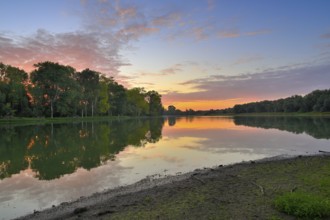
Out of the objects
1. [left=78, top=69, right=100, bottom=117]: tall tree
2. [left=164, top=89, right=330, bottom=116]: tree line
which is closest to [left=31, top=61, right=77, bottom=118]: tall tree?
[left=78, top=69, right=100, bottom=117]: tall tree

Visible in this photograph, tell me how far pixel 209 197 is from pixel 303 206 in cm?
254

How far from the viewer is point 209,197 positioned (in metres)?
7.96

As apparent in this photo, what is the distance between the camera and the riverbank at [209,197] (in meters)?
6.67

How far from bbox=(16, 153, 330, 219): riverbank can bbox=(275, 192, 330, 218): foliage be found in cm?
5

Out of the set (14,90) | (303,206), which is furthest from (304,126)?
(14,90)

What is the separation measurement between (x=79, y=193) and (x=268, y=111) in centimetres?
17402

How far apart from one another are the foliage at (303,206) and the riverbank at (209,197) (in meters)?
0.05

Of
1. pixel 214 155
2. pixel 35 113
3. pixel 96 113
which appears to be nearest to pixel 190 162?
pixel 214 155

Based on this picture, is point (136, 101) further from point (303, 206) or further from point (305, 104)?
point (303, 206)

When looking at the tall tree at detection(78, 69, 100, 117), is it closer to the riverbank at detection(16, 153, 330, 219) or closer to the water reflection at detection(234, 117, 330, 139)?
the water reflection at detection(234, 117, 330, 139)

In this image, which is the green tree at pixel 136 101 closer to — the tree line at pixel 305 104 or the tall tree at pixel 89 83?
the tall tree at pixel 89 83

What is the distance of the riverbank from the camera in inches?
263

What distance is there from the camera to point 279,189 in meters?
8.39

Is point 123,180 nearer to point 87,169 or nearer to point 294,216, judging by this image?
point 87,169
